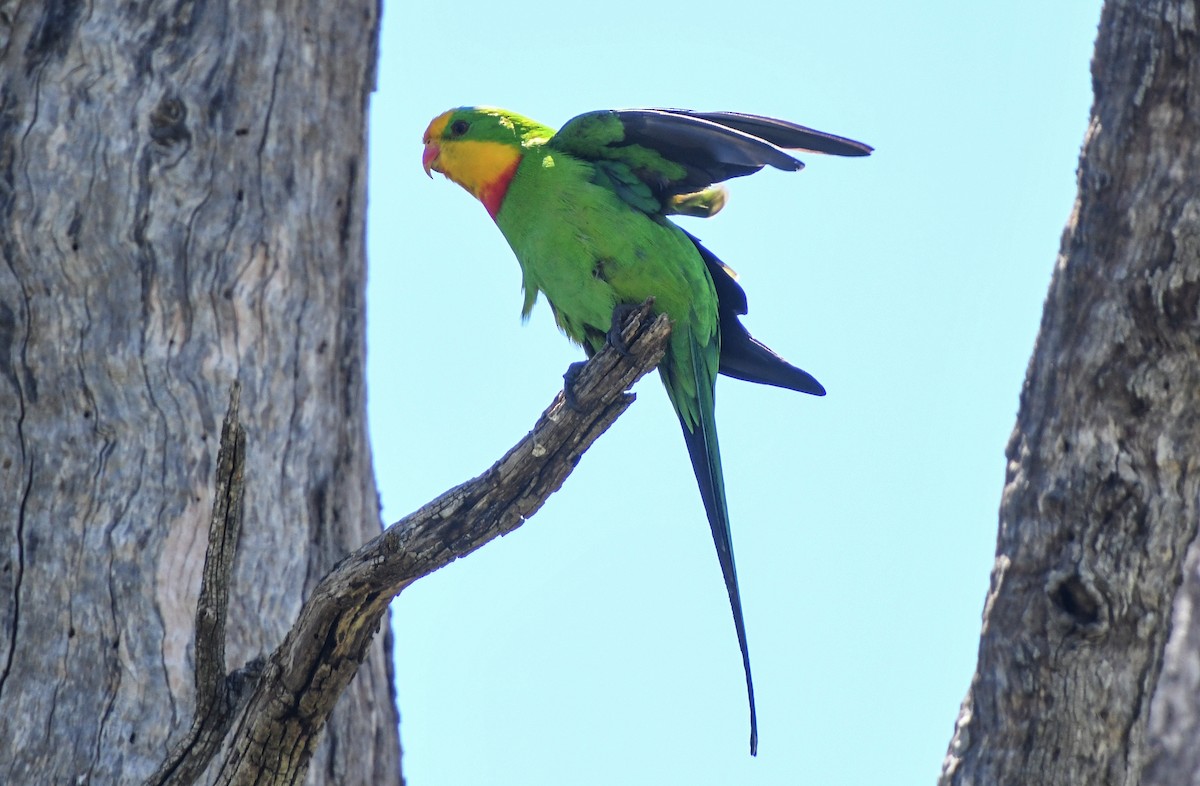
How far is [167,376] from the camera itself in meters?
4.36

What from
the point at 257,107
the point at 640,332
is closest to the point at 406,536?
the point at 640,332

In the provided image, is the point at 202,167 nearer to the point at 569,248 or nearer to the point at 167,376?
the point at 167,376

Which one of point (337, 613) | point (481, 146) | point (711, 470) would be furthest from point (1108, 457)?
point (481, 146)

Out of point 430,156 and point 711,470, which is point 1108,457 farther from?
point 430,156

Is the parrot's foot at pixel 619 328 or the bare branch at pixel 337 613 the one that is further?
the parrot's foot at pixel 619 328

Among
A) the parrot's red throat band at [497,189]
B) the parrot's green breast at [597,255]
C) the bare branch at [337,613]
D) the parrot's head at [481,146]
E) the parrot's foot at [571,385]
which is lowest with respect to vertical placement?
the bare branch at [337,613]

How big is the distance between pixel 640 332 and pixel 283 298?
1.65 m

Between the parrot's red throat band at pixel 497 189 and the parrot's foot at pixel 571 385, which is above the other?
the parrot's red throat band at pixel 497 189

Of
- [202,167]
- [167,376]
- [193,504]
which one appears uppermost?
[202,167]

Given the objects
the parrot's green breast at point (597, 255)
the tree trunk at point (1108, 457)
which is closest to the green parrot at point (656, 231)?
the parrot's green breast at point (597, 255)

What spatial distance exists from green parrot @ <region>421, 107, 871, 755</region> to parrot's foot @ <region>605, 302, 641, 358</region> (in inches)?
0.7

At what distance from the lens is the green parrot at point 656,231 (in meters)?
4.15

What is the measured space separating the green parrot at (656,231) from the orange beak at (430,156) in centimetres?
49

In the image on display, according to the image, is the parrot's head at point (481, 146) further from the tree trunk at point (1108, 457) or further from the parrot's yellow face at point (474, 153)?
the tree trunk at point (1108, 457)
